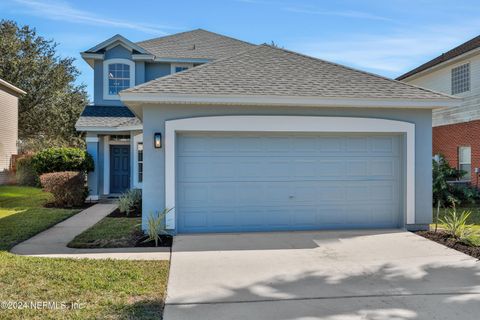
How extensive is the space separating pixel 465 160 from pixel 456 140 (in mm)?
965

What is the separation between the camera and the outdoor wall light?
821cm

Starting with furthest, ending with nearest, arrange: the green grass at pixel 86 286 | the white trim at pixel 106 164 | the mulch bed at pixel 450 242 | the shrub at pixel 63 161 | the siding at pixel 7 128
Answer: the siding at pixel 7 128, the white trim at pixel 106 164, the shrub at pixel 63 161, the mulch bed at pixel 450 242, the green grass at pixel 86 286

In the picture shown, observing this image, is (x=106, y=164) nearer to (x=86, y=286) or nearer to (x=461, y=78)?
(x=86, y=286)

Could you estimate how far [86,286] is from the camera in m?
5.12

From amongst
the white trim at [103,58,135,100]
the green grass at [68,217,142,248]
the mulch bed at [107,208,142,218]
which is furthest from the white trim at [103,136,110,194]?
the green grass at [68,217,142,248]

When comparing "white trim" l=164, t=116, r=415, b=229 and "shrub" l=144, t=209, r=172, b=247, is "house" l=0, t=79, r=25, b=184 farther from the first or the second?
"white trim" l=164, t=116, r=415, b=229

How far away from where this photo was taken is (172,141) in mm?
8305

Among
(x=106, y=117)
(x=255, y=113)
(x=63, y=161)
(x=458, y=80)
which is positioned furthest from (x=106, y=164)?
(x=458, y=80)

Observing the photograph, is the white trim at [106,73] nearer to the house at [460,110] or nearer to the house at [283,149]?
the house at [283,149]

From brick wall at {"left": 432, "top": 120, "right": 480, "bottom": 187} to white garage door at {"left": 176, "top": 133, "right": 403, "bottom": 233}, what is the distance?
9.04 m

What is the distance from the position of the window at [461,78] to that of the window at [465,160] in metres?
2.51

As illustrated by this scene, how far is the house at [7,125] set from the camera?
890 inches

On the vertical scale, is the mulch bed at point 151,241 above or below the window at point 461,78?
below

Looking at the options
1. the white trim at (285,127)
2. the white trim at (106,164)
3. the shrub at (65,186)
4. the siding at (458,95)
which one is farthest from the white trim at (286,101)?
the siding at (458,95)
